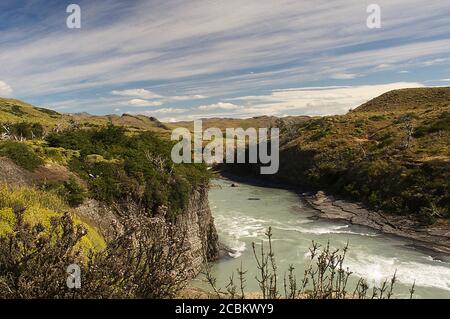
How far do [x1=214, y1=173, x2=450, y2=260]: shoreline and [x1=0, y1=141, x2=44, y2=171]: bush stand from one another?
27799mm

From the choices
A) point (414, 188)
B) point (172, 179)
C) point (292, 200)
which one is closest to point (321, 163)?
point (292, 200)

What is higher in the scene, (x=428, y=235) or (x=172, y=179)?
(x=172, y=179)

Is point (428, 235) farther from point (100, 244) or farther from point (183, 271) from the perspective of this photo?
point (183, 271)

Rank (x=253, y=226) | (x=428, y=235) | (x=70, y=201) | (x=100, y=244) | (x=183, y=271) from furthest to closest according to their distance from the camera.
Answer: (x=253, y=226) → (x=428, y=235) → (x=70, y=201) → (x=100, y=244) → (x=183, y=271)

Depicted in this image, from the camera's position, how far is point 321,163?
64.9 meters

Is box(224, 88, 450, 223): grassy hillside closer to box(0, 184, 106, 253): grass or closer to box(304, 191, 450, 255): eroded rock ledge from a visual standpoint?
box(304, 191, 450, 255): eroded rock ledge

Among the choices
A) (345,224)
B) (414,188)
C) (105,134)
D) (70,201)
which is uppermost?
(105,134)

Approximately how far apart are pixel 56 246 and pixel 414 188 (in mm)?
44364

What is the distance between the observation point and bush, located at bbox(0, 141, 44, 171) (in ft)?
60.8

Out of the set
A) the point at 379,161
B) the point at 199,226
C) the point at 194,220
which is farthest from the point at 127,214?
the point at 379,161

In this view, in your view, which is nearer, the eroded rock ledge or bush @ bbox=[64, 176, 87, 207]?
bush @ bbox=[64, 176, 87, 207]

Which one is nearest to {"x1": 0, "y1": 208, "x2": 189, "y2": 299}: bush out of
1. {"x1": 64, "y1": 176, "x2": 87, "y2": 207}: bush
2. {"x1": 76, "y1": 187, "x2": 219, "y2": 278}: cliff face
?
{"x1": 76, "y1": 187, "x2": 219, "y2": 278}: cliff face

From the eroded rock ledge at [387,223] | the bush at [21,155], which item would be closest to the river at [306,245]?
the eroded rock ledge at [387,223]

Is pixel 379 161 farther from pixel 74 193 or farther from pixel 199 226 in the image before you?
pixel 74 193
